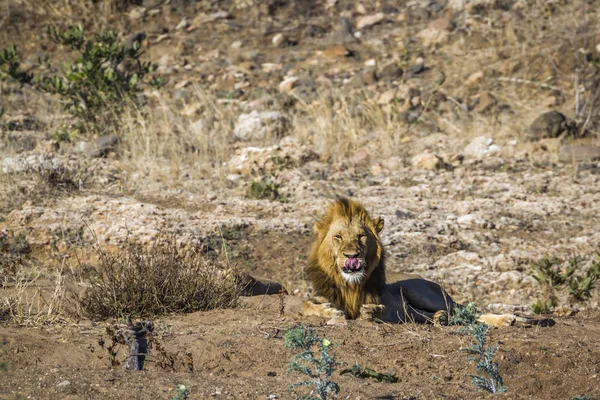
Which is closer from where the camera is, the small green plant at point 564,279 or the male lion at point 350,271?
the male lion at point 350,271

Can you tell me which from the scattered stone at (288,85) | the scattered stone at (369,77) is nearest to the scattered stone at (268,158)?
the scattered stone at (288,85)

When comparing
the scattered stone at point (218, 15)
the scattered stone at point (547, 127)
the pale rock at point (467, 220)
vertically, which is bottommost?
the pale rock at point (467, 220)

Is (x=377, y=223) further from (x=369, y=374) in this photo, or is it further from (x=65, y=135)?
(x=65, y=135)

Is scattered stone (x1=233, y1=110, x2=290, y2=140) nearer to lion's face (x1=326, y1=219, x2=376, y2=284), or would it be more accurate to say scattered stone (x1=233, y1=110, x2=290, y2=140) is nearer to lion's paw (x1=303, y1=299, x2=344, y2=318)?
lion's face (x1=326, y1=219, x2=376, y2=284)

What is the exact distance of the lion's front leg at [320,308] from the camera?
6.00 m

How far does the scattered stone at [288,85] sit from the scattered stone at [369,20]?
2829 mm

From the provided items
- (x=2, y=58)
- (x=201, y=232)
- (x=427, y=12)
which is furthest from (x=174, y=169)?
(x=427, y=12)

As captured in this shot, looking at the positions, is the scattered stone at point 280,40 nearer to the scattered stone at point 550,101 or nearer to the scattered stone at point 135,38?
the scattered stone at point 135,38

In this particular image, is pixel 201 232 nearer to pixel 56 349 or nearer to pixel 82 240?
pixel 82 240

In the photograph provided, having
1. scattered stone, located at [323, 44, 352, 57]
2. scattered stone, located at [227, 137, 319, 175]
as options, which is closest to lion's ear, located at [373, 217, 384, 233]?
scattered stone, located at [227, 137, 319, 175]

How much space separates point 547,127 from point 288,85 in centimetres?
444

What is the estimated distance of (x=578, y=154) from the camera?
11.4 metres

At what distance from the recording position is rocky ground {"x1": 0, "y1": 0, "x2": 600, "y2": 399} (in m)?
5.01

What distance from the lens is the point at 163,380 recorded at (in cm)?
417
